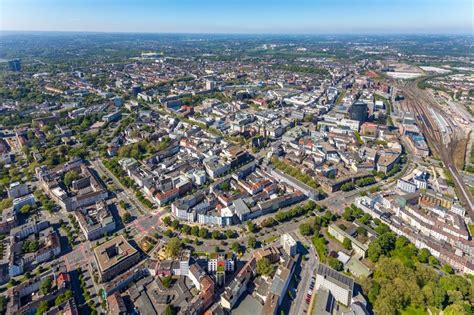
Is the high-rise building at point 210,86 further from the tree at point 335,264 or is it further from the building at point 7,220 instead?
the tree at point 335,264

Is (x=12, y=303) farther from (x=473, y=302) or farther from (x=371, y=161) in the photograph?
(x=371, y=161)

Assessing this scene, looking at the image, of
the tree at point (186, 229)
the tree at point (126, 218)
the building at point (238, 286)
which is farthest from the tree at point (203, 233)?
the tree at point (126, 218)

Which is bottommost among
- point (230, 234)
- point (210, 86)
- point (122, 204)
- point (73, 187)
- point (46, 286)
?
point (46, 286)

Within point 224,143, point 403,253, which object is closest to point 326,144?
point 224,143

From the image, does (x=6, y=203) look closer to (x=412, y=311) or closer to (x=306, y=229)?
(x=306, y=229)

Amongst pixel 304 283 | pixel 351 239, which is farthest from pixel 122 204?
pixel 351 239
